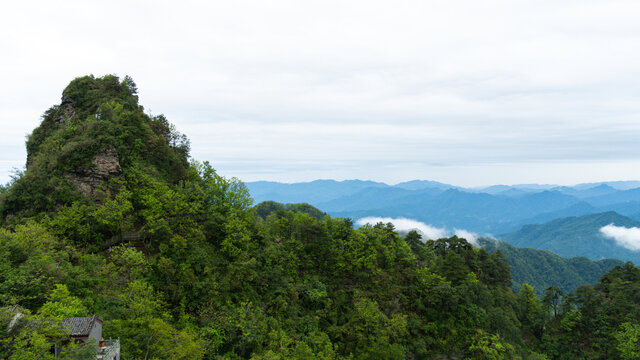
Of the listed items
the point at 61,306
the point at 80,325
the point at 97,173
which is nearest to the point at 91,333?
the point at 80,325

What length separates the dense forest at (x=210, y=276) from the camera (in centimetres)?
2238

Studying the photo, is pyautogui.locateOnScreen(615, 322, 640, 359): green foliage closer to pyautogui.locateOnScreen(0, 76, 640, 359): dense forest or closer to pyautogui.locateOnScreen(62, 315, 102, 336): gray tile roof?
pyautogui.locateOnScreen(0, 76, 640, 359): dense forest

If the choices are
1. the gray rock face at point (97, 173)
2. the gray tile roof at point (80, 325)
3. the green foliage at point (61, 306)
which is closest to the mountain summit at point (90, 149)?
the gray rock face at point (97, 173)

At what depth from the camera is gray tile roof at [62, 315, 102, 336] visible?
1755 cm

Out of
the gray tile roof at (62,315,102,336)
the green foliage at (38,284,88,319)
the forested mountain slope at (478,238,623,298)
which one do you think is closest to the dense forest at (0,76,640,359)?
the green foliage at (38,284,88,319)

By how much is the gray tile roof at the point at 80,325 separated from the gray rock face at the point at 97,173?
1832cm

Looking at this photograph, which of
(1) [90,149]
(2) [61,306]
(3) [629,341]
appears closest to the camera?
(2) [61,306]

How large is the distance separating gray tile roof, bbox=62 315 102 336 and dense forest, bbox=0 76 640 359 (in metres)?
0.65

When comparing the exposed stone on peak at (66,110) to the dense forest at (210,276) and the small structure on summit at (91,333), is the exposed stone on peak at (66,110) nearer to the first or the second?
the dense forest at (210,276)

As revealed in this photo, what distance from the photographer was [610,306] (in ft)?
143

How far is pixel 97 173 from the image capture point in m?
33.0

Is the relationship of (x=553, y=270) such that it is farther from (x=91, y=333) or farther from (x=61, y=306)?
(x=61, y=306)

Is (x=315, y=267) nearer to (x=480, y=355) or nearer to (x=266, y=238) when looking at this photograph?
(x=266, y=238)

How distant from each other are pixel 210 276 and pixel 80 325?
1336cm
